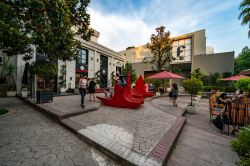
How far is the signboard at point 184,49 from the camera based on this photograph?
26.7 metres

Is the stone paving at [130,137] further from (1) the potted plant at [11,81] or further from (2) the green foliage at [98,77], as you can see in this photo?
(2) the green foliage at [98,77]

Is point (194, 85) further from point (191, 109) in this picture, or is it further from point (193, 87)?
point (191, 109)

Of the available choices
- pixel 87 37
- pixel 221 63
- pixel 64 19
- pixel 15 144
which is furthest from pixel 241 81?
pixel 15 144

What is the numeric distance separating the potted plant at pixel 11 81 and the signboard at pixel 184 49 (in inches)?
1129

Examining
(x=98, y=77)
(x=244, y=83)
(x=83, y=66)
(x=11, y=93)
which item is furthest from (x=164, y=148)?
(x=98, y=77)

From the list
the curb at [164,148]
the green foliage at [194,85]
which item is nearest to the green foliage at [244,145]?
the curb at [164,148]

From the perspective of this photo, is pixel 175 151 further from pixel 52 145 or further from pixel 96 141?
pixel 52 145

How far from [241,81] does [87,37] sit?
15.3m

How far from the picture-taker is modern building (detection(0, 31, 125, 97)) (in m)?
10.7

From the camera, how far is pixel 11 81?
35.0 feet

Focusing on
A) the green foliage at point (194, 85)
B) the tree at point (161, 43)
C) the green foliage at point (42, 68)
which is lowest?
the green foliage at point (194, 85)

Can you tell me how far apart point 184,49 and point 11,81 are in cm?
3097

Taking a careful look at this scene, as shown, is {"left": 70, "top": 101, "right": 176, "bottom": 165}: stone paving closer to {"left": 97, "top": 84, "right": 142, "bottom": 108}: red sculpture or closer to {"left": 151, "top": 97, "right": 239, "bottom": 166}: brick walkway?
{"left": 151, "top": 97, "right": 239, "bottom": 166}: brick walkway

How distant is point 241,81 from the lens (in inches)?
463
